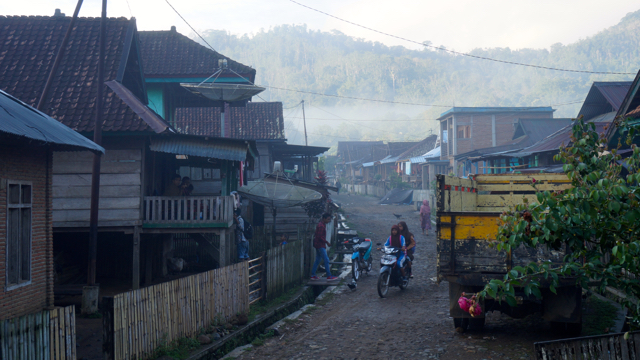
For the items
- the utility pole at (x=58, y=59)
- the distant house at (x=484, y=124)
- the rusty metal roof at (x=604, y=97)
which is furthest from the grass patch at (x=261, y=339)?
the distant house at (x=484, y=124)

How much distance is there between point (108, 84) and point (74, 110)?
1.15 m

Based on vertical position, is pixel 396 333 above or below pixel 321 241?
below

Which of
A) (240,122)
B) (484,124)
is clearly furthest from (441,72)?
(240,122)

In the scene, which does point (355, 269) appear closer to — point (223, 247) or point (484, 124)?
point (223, 247)

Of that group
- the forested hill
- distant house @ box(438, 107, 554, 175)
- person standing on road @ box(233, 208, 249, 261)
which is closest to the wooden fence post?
person standing on road @ box(233, 208, 249, 261)

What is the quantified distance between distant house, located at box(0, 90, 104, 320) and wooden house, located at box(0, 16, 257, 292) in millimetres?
3393

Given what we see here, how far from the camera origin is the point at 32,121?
7141 millimetres

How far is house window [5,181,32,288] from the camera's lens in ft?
24.2

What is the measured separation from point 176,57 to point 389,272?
12.3 meters

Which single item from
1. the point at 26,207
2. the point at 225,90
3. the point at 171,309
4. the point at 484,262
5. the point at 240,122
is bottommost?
the point at 171,309

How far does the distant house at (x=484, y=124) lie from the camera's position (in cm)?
3528

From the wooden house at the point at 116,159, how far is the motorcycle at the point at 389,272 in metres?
3.89

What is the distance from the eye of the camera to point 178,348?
7.00 metres

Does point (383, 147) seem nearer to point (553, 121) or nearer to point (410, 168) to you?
point (410, 168)
